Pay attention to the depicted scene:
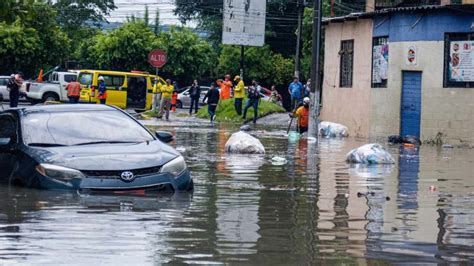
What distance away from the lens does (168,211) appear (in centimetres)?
1134

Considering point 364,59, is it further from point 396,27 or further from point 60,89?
point 60,89

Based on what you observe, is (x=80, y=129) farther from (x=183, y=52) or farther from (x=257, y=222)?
(x=183, y=52)

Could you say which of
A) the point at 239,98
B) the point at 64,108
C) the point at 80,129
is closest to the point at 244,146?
the point at 64,108

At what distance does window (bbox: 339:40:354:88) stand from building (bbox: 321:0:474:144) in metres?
0.03

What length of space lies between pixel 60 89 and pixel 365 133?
22.1 meters

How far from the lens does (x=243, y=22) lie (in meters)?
51.3

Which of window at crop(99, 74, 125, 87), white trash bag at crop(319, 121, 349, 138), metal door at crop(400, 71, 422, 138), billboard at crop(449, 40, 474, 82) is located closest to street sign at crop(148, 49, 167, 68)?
window at crop(99, 74, 125, 87)

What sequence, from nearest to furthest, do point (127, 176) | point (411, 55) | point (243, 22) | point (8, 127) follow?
1. point (127, 176)
2. point (8, 127)
3. point (411, 55)
4. point (243, 22)

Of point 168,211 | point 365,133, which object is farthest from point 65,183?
point 365,133

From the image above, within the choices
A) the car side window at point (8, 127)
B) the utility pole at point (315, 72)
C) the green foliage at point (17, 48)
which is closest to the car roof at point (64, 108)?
the car side window at point (8, 127)

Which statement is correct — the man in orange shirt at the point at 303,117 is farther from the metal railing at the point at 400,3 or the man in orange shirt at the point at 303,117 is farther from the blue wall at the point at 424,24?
the metal railing at the point at 400,3

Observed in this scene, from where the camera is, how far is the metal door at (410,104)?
99.0 feet

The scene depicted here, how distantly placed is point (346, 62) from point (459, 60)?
6.43 m

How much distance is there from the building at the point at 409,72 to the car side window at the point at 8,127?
17.1 m
